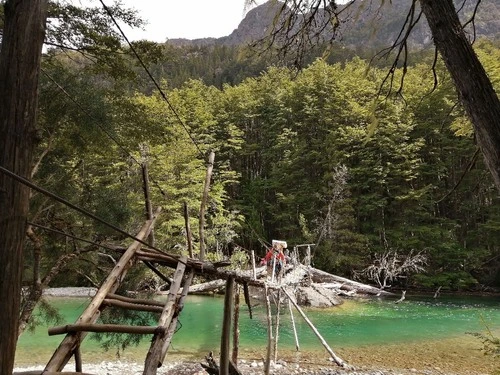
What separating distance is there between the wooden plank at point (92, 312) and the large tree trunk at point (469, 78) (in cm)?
264

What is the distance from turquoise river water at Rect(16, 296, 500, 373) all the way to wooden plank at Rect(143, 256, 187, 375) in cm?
563

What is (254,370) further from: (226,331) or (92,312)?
(92,312)

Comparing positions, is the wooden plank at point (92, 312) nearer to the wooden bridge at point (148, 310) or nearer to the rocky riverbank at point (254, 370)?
the wooden bridge at point (148, 310)

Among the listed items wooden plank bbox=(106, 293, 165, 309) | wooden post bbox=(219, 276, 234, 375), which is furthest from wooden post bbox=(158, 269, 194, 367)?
wooden post bbox=(219, 276, 234, 375)

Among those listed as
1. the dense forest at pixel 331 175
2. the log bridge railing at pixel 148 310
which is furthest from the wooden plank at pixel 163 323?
the dense forest at pixel 331 175

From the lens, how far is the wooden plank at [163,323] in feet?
7.54

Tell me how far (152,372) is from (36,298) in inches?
156

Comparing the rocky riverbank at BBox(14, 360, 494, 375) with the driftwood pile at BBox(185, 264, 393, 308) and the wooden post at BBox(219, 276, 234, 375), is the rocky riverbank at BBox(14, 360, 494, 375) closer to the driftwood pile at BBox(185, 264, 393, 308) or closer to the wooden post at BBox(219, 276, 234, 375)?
the driftwood pile at BBox(185, 264, 393, 308)

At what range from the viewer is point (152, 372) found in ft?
7.48

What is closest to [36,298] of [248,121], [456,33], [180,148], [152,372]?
[152,372]

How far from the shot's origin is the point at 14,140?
58.6 inches

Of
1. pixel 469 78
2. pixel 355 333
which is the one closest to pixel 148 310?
pixel 469 78

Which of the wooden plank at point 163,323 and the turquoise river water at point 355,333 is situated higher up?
the wooden plank at point 163,323

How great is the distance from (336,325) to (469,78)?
45.1ft
